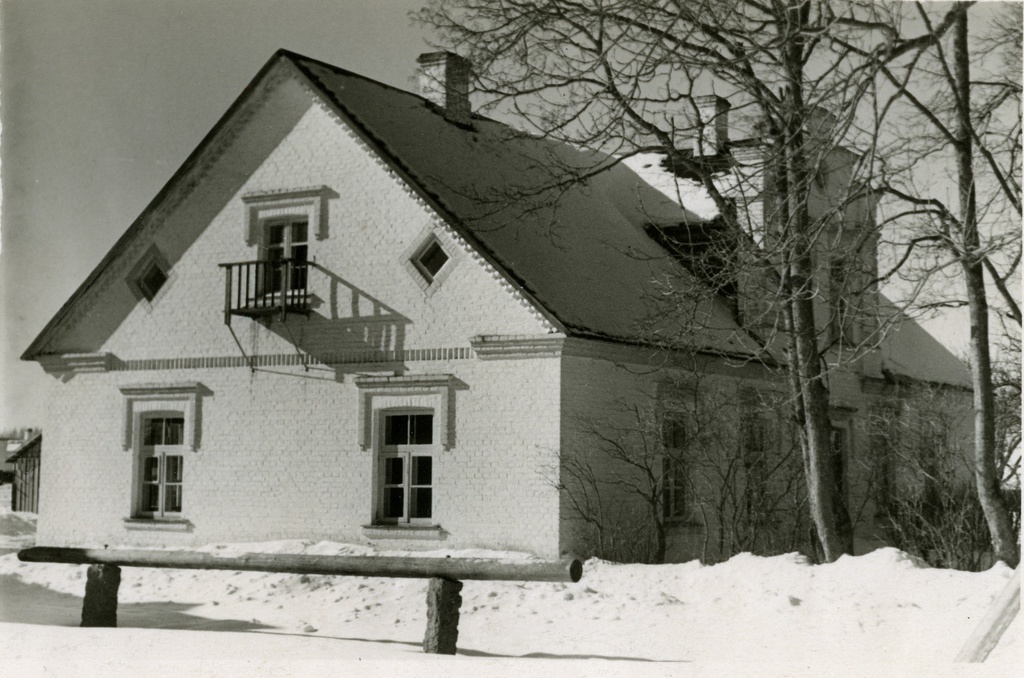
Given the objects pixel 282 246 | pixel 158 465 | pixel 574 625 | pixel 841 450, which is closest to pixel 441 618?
pixel 574 625

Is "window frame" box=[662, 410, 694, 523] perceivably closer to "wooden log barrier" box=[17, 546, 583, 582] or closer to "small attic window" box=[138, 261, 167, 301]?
"wooden log barrier" box=[17, 546, 583, 582]

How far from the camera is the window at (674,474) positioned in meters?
17.8

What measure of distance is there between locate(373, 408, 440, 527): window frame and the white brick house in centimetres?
4

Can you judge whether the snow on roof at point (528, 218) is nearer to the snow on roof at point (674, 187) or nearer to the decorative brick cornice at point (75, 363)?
the snow on roof at point (674, 187)

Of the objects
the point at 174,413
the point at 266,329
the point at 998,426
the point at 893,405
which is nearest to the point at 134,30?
the point at 266,329

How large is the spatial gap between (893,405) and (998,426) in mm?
7073

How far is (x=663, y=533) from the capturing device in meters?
16.8

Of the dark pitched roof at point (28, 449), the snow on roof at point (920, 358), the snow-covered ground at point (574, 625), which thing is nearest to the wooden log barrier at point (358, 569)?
the snow-covered ground at point (574, 625)

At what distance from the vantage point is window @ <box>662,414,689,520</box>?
1784cm

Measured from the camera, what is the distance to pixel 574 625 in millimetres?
12188

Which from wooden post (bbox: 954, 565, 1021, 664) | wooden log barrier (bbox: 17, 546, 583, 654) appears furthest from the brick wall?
wooden post (bbox: 954, 565, 1021, 664)

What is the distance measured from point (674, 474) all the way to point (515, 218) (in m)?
4.44

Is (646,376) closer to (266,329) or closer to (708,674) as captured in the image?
(266,329)

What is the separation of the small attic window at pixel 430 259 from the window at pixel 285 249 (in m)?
1.99
